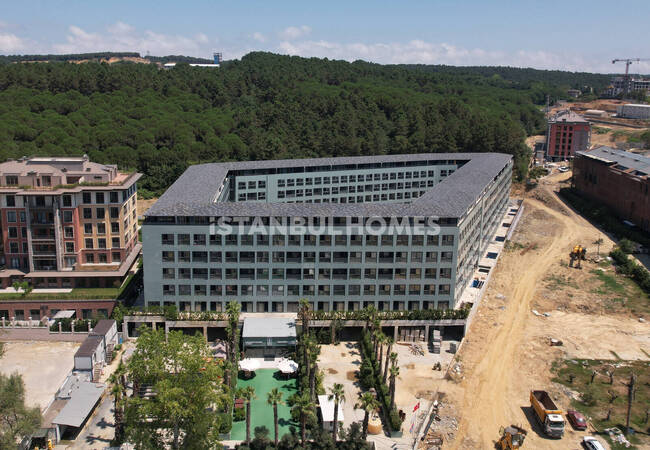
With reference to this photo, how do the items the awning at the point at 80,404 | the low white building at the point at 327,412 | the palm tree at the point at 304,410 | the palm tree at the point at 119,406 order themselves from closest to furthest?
the palm tree at the point at 304,410, the palm tree at the point at 119,406, the awning at the point at 80,404, the low white building at the point at 327,412

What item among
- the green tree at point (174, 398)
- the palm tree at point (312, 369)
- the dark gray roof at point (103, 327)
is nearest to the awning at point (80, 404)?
the green tree at point (174, 398)

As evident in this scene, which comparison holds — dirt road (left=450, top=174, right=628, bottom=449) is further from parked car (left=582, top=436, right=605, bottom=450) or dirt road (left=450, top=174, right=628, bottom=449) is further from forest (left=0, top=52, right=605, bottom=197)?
forest (left=0, top=52, right=605, bottom=197)

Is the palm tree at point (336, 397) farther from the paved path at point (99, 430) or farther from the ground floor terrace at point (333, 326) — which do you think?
the paved path at point (99, 430)

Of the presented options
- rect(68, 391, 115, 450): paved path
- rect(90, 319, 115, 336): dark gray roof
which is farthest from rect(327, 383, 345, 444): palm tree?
rect(90, 319, 115, 336): dark gray roof

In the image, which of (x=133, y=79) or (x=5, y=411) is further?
(x=133, y=79)

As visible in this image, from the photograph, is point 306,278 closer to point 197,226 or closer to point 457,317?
point 197,226

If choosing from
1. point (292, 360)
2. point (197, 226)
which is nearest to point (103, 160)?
point (197, 226)

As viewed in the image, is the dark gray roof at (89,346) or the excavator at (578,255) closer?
the dark gray roof at (89,346)
